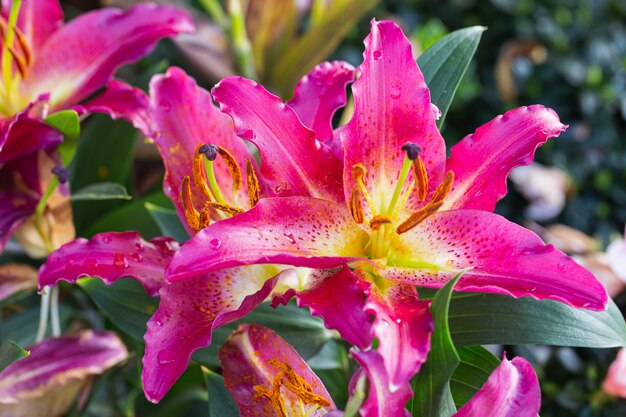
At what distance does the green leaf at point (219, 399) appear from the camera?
0.57 metres

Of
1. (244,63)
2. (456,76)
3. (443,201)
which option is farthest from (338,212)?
(244,63)

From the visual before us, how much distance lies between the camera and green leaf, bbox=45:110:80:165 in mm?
597

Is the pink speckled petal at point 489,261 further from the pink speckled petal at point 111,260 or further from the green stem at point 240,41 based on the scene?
the green stem at point 240,41

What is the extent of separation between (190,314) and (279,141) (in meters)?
0.12

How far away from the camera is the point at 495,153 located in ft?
1.57

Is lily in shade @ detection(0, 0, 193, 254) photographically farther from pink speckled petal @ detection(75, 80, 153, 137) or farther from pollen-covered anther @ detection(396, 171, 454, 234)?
pollen-covered anther @ detection(396, 171, 454, 234)

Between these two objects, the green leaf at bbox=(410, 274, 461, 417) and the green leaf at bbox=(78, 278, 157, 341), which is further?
the green leaf at bbox=(78, 278, 157, 341)

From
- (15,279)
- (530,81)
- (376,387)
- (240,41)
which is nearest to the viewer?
(376,387)

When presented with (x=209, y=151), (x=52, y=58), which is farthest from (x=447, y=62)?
(x=52, y=58)

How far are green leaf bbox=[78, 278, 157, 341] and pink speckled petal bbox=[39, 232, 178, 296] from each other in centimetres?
10

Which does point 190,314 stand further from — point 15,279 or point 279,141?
point 15,279

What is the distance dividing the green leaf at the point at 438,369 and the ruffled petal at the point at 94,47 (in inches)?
14.3

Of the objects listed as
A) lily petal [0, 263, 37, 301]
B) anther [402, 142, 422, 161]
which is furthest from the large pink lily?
lily petal [0, 263, 37, 301]

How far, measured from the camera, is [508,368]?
0.44m
